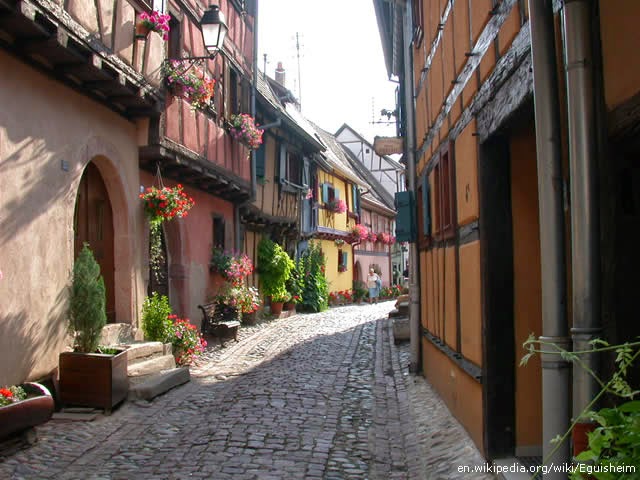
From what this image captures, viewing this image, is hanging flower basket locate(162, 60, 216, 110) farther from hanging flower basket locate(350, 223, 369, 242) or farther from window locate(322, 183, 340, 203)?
hanging flower basket locate(350, 223, 369, 242)

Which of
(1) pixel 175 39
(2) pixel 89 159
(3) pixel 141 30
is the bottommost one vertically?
(2) pixel 89 159

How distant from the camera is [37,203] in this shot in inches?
243

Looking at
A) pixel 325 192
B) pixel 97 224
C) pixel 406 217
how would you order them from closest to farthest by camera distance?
pixel 97 224
pixel 406 217
pixel 325 192

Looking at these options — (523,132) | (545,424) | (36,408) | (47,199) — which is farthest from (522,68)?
(47,199)

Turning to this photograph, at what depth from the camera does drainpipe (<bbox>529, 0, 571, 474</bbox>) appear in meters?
2.59

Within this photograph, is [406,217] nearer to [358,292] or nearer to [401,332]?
[401,332]

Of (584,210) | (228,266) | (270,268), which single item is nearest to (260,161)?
(270,268)

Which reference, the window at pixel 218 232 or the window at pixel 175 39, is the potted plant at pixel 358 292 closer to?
the window at pixel 218 232

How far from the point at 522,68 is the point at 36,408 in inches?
166

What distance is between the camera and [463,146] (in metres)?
4.83

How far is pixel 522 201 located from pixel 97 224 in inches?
229

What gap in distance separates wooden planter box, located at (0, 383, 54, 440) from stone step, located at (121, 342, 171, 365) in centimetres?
178

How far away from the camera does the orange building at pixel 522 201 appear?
2258 mm

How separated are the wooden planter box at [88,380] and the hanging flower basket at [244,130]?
673 centimetres
